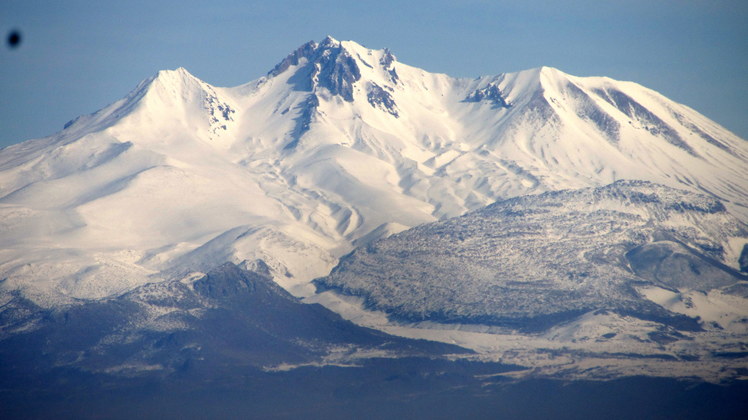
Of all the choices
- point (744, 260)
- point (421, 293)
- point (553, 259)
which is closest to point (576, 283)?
point (553, 259)

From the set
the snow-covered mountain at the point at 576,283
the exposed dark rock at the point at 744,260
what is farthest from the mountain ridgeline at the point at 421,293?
the exposed dark rock at the point at 744,260

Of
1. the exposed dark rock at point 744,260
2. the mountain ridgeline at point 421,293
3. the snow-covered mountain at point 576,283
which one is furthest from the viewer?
the exposed dark rock at point 744,260

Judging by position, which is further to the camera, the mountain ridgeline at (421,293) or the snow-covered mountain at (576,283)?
the mountain ridgeline at (421,293)

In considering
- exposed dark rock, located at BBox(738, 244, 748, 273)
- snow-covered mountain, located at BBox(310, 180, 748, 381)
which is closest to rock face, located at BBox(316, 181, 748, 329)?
snow-covered mountain, located at BBox(310, 180, 748, 381)

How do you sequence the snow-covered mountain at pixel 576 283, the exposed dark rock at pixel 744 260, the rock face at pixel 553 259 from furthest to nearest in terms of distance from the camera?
the exposed dark rock at pixel 744 260 → the rock face at pixel 553 259 → the snow-covered mountain at pixel 576 283

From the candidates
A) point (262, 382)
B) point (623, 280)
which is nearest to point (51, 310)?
point (262, 382)

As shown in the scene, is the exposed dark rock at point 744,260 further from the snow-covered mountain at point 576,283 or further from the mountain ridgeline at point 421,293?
the mountain ridgeline at point 421,293

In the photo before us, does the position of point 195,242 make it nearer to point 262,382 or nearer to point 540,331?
point 262,382

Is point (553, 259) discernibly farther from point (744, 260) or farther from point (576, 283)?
point (744, 260)
